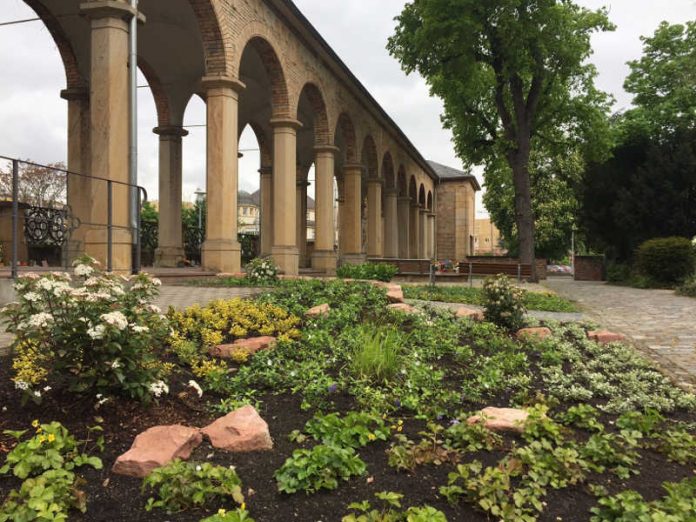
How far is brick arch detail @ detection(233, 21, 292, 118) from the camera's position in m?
11.9

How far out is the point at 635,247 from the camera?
68.8 ft

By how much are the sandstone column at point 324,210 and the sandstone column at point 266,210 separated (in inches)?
99.7

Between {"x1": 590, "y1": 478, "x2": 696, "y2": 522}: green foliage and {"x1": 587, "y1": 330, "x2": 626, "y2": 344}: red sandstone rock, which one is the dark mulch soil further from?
{"x1": 587, "y1": 330, "x2": 626, "y2": 344}: red sandstone rock

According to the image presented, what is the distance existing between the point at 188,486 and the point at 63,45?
1294 cm

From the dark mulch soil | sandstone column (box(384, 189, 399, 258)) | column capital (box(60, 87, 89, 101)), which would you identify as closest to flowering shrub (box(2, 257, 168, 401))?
the dark mulch soil

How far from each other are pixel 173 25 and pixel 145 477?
13.0 metres

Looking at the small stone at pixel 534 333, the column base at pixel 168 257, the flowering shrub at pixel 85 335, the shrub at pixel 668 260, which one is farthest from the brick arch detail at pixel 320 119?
the flowering shrub at pixel 85 335

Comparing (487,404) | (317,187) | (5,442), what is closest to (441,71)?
(317,187)

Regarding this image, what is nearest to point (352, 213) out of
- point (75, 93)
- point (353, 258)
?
point (353, 258)

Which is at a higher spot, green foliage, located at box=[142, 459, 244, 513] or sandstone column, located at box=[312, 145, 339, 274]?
sandstone column, located at box=[312, 145, 339, 274]

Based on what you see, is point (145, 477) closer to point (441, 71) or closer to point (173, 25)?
point (173, 25)

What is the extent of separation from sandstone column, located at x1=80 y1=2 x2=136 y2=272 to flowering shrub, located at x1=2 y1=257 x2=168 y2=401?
5135 mm

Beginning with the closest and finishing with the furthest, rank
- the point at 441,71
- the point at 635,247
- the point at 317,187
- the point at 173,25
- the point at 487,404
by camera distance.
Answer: the point at 487,404
the point at 173,25
the point at 317,187
the point at 441,71
the point at 635,247

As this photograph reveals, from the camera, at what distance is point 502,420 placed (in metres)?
3.13
